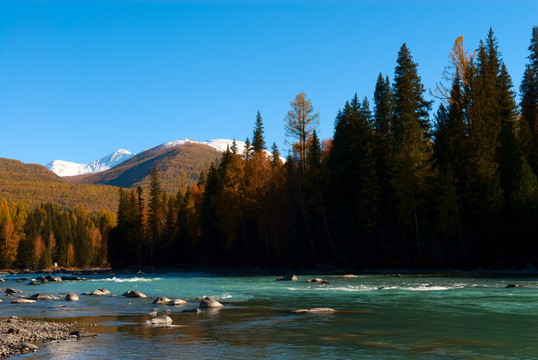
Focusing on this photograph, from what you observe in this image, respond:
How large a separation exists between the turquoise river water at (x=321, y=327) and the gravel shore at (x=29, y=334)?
642mm

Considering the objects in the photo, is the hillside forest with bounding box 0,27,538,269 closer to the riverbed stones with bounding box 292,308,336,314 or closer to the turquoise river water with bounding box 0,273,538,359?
the turquoise river water with bounding box 0,273,538,359

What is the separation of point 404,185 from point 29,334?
40.3 metres

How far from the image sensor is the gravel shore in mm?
14303

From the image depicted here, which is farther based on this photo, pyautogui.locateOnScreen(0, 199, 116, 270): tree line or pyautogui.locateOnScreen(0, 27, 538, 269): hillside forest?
pyautogui.locateOnScreen(0, 199, 116, 270): tree line

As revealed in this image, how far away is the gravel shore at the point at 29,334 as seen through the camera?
14.3 metres

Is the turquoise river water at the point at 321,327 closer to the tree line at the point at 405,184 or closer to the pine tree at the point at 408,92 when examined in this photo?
the tree line at the point at 405,184

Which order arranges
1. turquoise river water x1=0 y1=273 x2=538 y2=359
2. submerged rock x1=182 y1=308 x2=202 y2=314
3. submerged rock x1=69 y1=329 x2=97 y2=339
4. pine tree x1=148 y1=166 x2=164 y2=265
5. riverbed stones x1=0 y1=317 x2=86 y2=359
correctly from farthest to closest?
pine tree x1=148 y1=166 x2=164 y2=265
submerged rock x1=182 y1=308 x2=202 y2=314
submerged rock x1=69 y1=329 x2=97 y2=339
riverbed stones x1=0 y1=317 x2=86 y2=359
turquoise river water x1=0 y1=273 x2=538 y2=359

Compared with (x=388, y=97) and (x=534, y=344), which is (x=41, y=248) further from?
(x=534, y=344)

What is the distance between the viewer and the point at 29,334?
1652 centimetres

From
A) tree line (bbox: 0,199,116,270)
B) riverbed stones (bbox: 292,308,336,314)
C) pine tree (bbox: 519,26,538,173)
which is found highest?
pine tree (bbox: 519,26,538,173)

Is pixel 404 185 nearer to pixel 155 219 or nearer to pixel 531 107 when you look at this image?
pixel 531 107

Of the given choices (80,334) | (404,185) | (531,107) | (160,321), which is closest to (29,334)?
(80,334)

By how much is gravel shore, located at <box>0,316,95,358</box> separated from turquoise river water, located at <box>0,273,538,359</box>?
0.64 meters

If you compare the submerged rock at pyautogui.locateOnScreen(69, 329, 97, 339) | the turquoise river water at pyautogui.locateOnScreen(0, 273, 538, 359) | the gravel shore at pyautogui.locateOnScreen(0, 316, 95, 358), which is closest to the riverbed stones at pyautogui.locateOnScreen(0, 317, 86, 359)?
the gravel shore at pyautogui.locateOnScreen(0, 316, 95, 358)
